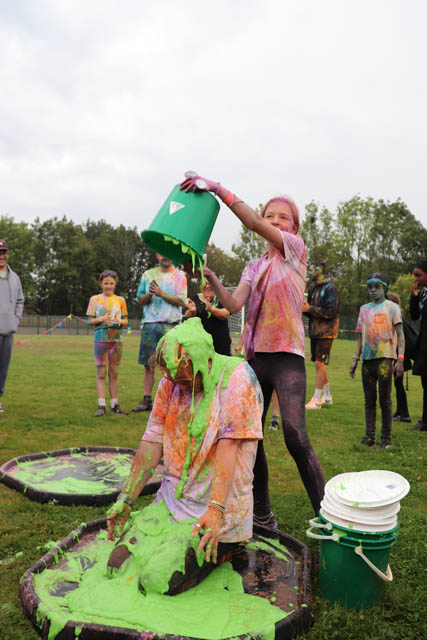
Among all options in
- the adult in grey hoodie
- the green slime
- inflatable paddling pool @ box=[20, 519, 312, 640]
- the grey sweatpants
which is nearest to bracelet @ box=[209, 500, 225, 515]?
inflatable paddling pool @ box=[20, 519, 312, 640]

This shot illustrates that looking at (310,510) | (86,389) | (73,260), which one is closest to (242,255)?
(73,260)

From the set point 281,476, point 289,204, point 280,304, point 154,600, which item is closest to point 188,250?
point 280,304

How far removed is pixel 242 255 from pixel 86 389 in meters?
39.6

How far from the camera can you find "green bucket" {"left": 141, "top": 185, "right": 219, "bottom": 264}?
2.79 metres

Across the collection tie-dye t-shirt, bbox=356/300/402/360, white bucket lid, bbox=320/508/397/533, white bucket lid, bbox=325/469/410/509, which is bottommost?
white bucket lid, bbox=320/508/397/533

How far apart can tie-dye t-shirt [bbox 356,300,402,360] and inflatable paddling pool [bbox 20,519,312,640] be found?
3480 mm

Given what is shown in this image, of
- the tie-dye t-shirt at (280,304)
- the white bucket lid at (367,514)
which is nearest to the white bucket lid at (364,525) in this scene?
the white bucket lid at (367,514)

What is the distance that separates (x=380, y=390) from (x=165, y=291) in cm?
318

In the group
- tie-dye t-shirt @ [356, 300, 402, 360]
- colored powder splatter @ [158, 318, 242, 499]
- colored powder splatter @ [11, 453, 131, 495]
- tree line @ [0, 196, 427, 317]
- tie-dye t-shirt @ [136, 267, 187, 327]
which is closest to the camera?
colored powder splatter @ [158, 318, 242, 499]

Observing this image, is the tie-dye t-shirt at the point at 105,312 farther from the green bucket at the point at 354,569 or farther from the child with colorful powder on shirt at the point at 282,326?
the green bucket at the point at 354,569

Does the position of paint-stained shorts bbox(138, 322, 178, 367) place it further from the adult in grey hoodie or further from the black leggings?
the black leggings

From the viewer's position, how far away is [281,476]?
15.8 feet

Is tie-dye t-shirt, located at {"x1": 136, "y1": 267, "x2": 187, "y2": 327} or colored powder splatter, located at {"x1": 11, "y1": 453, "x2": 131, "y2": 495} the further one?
tie-dye t-shirt, located at {"x1": 136, "y1": 267, "x2": 187, "y2": 327}

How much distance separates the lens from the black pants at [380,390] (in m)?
6.05
